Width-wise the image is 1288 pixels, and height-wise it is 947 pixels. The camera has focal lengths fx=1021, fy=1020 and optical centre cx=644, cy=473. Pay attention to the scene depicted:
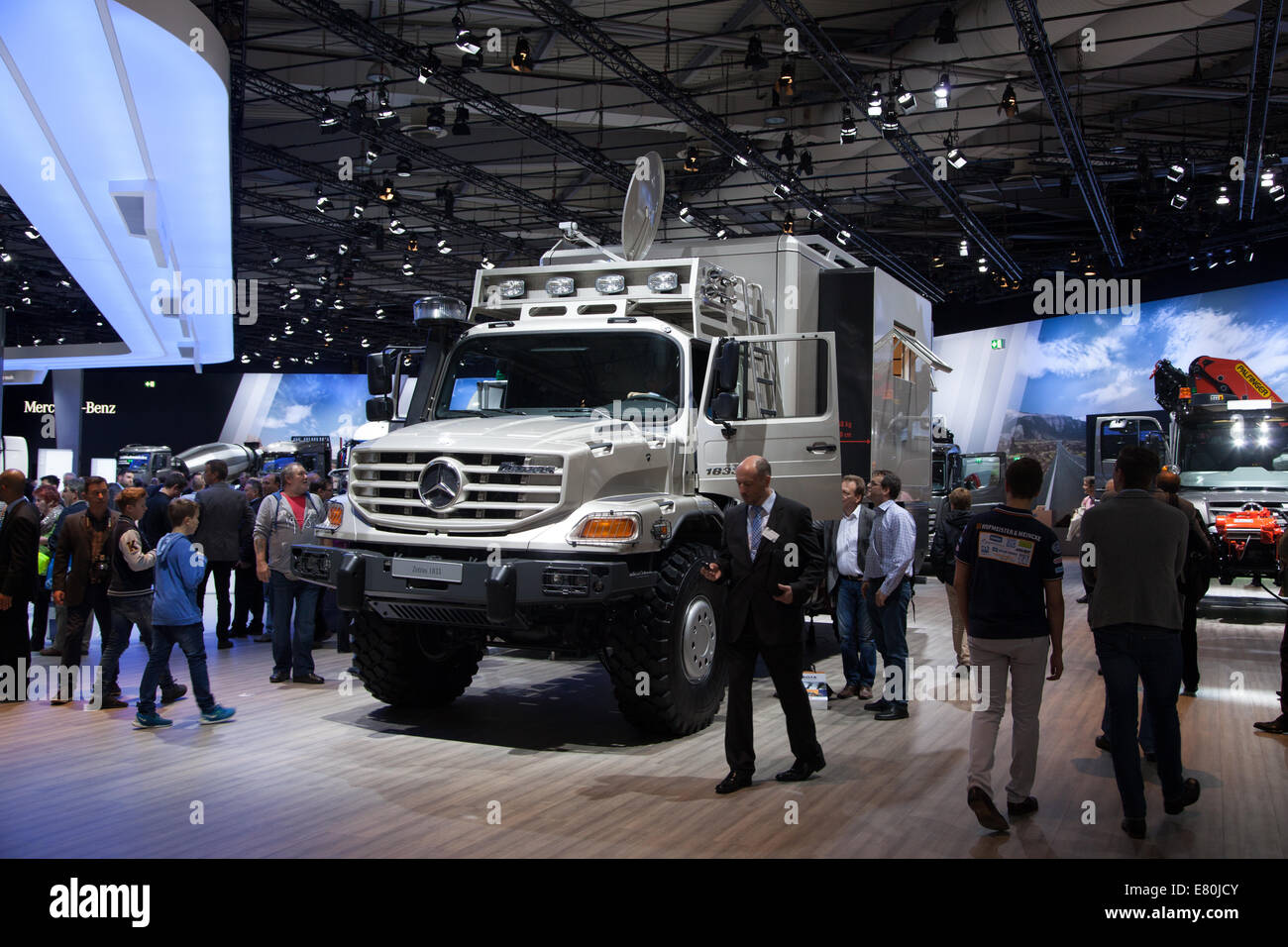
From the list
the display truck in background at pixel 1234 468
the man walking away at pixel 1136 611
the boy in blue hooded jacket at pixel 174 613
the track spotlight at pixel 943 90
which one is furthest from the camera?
the track spotlight at pixel 943 90

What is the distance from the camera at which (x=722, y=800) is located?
18.8ft

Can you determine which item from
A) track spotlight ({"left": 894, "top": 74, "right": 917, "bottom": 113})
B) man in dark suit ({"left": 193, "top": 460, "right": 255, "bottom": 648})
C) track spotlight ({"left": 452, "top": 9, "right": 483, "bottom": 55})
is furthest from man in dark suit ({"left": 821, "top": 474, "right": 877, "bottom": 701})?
track spotlight ({"left": 452, "top": 9, "right": 483, "bottom": 55})

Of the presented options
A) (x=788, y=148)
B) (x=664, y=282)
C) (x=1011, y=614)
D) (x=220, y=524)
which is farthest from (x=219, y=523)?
(x=788, y=148)

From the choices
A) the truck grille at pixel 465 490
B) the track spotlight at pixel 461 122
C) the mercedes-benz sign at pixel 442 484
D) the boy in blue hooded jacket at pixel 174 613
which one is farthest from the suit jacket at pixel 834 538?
the track spotlight at pixel 461 122

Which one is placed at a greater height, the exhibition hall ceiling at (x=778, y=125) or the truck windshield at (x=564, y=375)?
the exhibition hall ceiling at (x=778, y=125)

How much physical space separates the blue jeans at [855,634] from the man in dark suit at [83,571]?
5.77 metres

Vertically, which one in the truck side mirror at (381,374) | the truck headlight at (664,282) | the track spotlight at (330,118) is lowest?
the truck side mirror at (381,374)

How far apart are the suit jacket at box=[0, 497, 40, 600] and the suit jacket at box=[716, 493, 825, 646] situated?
5503 mm

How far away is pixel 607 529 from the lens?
6375mm

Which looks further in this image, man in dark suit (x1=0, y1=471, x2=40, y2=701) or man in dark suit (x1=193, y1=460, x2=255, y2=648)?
man in dark suit (x1=193, y1=460, x2=255, y2=648)

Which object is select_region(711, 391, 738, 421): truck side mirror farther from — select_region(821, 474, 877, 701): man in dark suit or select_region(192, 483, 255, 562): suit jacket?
select_region(192, 483, 255, 562): suit jacket

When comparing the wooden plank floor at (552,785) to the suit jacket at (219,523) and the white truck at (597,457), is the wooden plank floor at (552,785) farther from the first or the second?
the suit jacket at (219,523)

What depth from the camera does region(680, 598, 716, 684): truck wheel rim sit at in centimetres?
682

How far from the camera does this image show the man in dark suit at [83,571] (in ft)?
25.9
